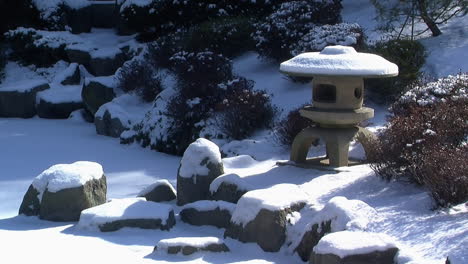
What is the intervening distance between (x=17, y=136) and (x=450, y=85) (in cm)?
724

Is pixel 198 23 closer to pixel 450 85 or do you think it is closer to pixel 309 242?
pixel 450 85

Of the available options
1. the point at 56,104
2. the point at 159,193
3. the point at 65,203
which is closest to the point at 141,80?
the point at 56,104

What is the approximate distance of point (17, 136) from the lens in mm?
12844

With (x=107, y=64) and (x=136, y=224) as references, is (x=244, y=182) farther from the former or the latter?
(x=107, y=64)

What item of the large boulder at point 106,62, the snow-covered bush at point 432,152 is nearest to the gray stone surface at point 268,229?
the snow-covered bush at point 432,152

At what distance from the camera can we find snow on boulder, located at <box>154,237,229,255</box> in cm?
630

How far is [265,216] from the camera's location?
646 cm

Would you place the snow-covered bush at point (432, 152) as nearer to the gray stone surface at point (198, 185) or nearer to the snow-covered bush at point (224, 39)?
the gray stone surface at point (198, 185)

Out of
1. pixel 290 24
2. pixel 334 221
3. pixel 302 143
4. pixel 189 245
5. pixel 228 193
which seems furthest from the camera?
pixel 290 24

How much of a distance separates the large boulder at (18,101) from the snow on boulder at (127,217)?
26.1ft

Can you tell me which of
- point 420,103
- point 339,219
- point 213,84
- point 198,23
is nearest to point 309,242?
point 339,219

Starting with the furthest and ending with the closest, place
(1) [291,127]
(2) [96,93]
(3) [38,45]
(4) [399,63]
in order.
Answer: (3) [38,45]
(2) [96,93]
(4) [399,63]
(1) [291,127]

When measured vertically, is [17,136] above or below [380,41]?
below

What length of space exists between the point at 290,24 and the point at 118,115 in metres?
3.15
